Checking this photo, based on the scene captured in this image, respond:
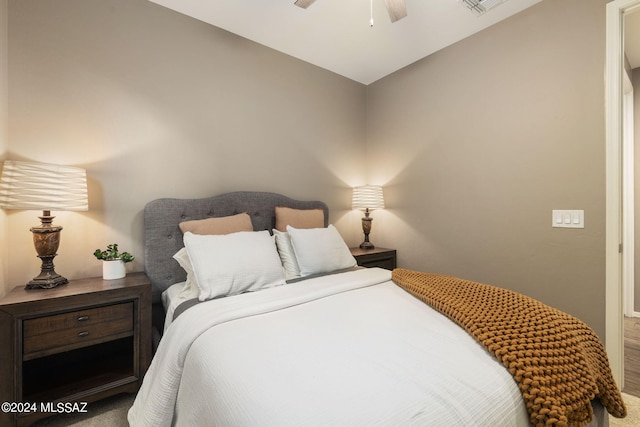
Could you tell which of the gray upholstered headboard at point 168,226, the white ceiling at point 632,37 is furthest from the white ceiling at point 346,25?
the gray upholstered headboard at point 168,226

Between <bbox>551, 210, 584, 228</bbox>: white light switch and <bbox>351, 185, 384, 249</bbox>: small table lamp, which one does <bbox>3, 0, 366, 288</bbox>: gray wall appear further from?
<bbox>551, 210, 584, 228</bbox>: white light switch

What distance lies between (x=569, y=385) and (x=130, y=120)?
2.75m

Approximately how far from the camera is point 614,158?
185cm

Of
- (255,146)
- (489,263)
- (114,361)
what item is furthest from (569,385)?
(255,146)

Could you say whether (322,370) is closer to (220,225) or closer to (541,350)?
(541,350)

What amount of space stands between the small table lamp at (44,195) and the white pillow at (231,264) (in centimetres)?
65

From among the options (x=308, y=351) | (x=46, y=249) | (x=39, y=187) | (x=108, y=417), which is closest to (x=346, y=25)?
(x=39, y=187)

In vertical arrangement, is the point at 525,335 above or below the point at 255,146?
below

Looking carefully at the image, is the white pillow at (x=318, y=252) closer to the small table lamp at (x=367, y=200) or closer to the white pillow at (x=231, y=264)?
the white pillow at (x=231, y=264)

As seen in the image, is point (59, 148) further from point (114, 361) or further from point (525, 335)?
point (525, 335)

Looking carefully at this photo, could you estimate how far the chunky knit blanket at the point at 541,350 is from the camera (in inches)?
34.3

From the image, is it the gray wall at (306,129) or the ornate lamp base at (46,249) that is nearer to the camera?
the ornate lamp base at (46,249)

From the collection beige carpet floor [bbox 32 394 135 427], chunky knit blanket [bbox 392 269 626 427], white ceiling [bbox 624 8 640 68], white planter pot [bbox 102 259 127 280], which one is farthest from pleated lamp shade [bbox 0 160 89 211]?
white ceiling [bbox 624 8 640 68]

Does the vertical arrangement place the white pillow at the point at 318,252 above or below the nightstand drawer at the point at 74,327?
above
